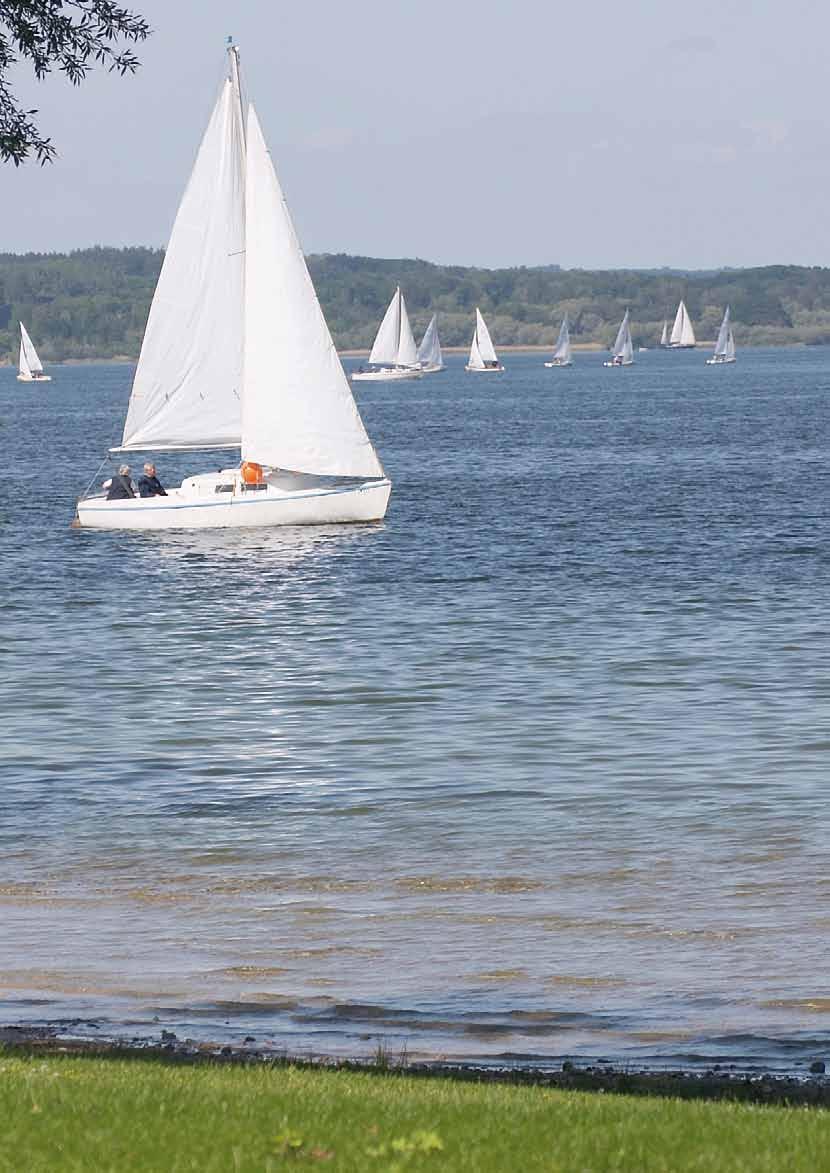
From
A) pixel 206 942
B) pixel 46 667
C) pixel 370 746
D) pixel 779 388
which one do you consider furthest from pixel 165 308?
pixel 779 388

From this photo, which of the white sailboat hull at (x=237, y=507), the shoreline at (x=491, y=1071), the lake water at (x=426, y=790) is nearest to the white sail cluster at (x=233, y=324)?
the white sailboat hull at (x=237, y=507)

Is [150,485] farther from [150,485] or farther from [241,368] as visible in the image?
[241,368]

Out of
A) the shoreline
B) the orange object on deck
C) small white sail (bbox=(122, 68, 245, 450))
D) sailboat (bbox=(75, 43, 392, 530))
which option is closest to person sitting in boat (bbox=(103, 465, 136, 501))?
sailboat (bbox=(75, 43, 392, 530))

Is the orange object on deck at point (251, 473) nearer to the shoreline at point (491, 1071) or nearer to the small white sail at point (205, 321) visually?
the small white sail at point (205, 321)

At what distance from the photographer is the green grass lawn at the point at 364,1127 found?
968cm

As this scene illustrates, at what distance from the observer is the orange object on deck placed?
184 ft

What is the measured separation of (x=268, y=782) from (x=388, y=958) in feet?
28.0

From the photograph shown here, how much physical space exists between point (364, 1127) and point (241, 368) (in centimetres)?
4823

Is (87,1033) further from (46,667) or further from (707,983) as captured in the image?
(46,667)

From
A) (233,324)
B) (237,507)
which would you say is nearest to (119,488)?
(237,507)

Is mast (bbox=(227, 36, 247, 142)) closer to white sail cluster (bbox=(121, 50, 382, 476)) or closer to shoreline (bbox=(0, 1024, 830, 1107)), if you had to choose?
white sail cluster (bbox=(121, 50, 382, 476))

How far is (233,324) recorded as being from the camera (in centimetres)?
5797

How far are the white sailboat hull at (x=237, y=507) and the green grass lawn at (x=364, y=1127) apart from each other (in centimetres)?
4348

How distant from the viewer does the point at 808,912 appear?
1855 cm
